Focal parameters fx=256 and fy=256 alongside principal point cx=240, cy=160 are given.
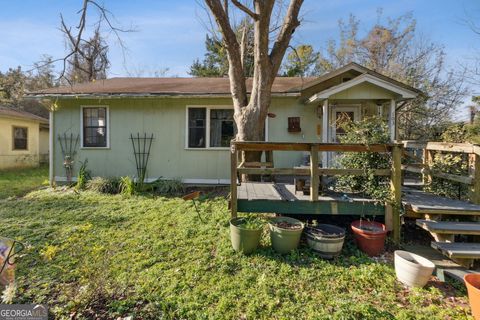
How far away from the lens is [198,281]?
3.08m

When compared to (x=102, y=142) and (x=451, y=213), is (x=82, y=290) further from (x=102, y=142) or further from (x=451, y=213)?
(x=102, y=142)

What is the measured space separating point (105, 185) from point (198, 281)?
5.44 m

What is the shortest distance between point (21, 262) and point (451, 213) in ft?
19.9

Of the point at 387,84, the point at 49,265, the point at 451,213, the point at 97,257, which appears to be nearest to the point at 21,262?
the point at 49,265

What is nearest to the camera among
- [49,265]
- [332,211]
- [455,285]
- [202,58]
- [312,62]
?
[455,285]

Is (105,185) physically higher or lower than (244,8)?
lower

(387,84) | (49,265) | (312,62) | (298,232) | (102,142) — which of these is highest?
(312,62)

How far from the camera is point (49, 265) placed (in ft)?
11.5

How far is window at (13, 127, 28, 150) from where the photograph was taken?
1354cm

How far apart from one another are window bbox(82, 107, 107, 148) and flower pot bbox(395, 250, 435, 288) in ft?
26.9

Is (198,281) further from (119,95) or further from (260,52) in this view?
(119,95)

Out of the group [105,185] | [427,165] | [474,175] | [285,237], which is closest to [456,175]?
[474,175]

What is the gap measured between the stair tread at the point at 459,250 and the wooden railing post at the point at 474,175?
935 millimetres

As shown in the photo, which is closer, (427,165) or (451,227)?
(451,227)
